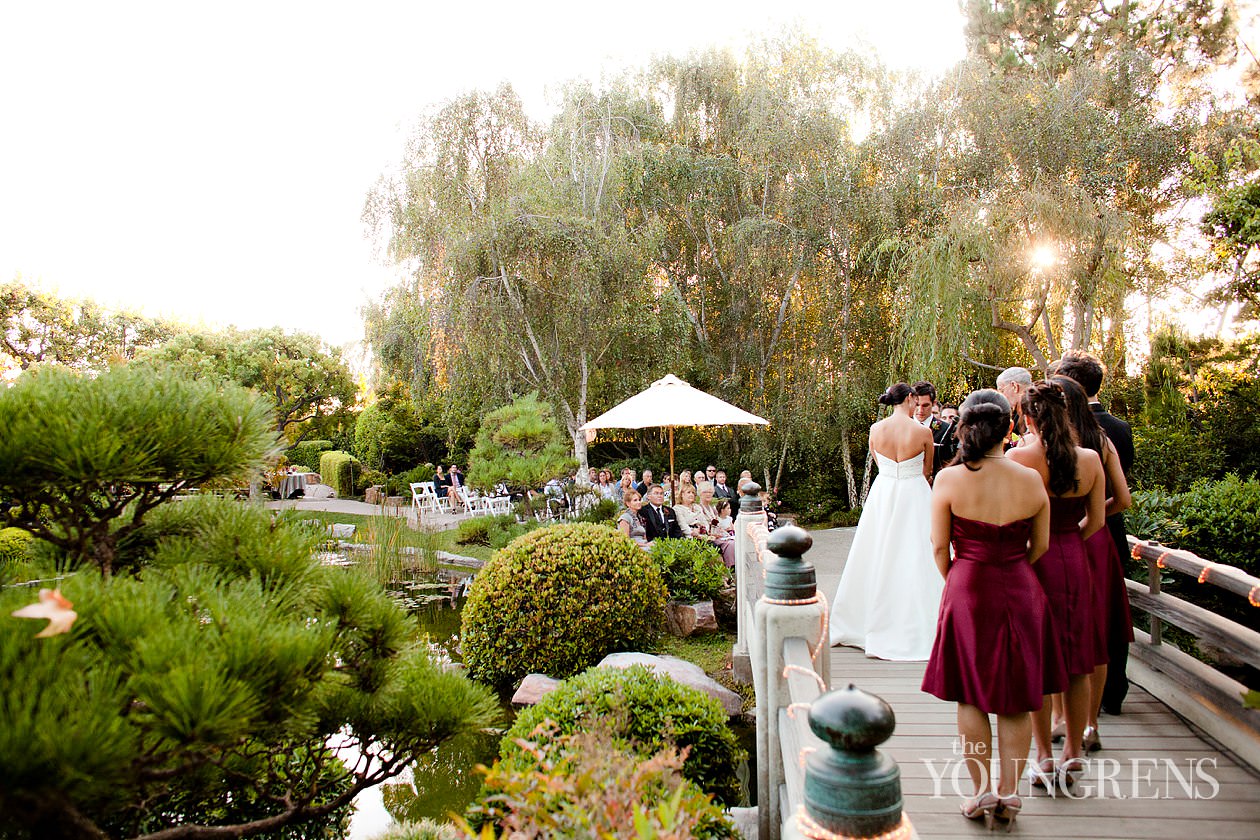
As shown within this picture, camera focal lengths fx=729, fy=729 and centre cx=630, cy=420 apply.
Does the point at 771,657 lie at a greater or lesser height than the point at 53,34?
lesser

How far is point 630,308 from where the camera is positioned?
1528 cm

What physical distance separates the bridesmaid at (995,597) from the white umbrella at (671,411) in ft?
22.6

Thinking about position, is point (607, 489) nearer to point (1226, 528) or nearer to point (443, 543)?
point (443, 543)

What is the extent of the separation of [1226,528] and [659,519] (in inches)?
233

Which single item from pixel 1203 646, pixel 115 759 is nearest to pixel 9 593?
pixel 115 759

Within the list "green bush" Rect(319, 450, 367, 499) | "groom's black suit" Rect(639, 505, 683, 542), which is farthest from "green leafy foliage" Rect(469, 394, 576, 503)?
"green bush" Rect(319, 450, 367, 499)

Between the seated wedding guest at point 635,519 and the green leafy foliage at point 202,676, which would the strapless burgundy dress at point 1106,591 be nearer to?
the green leafy foliage at point 202,676

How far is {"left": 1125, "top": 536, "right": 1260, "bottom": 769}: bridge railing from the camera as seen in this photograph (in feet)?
11.2

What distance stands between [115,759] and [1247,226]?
11.3 meters

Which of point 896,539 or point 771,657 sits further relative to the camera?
point 896,539

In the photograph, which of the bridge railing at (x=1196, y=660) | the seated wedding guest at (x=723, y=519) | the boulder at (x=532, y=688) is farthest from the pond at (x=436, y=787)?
the seated wedding guest at (x=723, y=519)

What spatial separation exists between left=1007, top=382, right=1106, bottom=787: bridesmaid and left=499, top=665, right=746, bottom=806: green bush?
1.72 meters

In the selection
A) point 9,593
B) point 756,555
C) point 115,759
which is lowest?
point 756,555

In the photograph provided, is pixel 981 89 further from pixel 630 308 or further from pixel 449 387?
pixel 449 387
